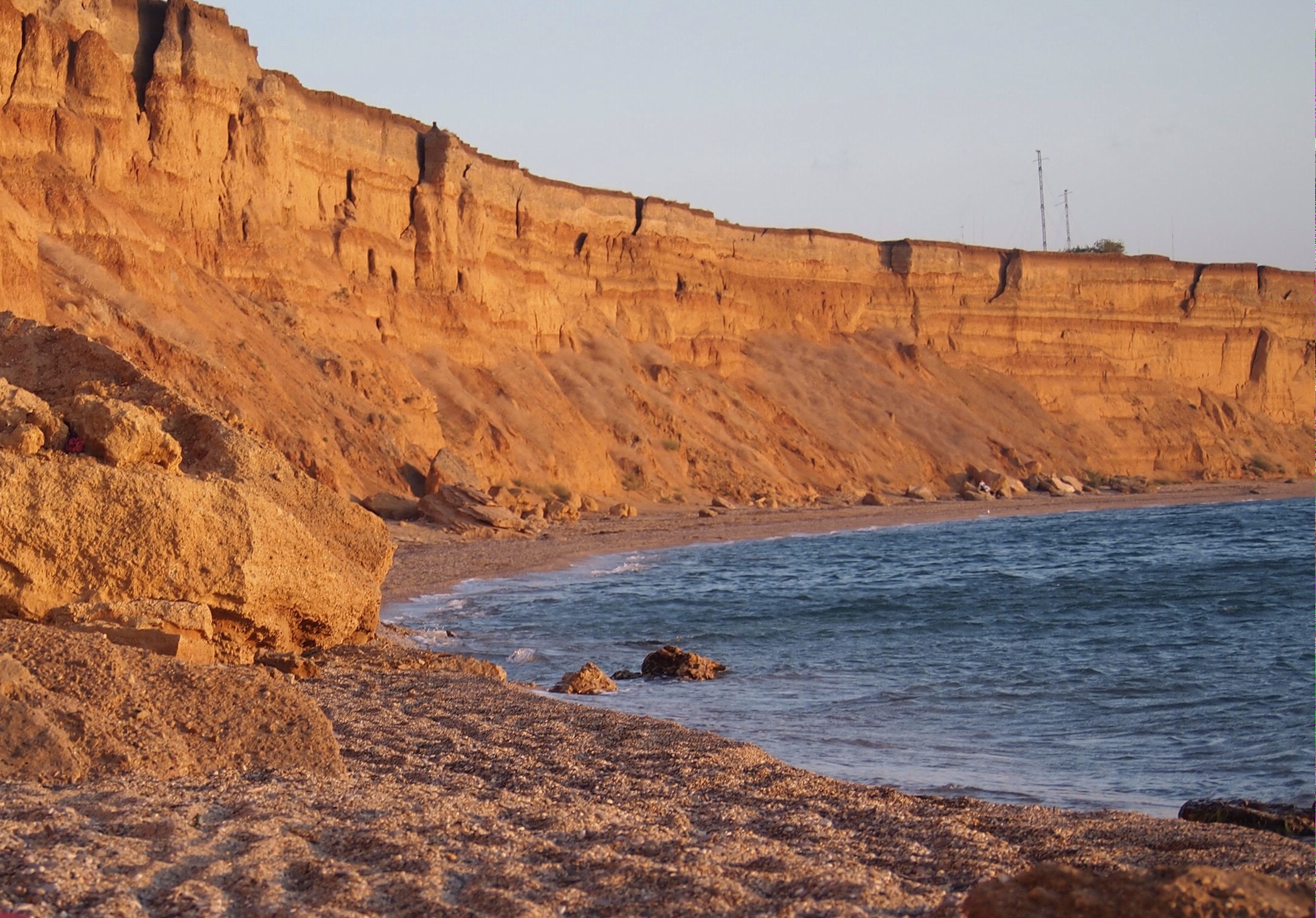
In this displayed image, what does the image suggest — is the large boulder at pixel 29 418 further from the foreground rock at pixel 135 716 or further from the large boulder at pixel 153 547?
the foreground rock at pixel 135 716

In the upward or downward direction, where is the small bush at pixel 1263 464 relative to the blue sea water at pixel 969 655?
upward

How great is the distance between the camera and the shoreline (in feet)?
70.8

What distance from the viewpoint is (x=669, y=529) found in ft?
106

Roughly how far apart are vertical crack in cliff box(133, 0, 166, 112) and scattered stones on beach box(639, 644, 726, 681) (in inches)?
918

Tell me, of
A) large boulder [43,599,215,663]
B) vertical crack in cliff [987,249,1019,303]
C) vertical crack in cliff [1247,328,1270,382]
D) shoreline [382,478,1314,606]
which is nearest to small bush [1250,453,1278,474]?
vertical crack in cliff [1247,328,1270,382]

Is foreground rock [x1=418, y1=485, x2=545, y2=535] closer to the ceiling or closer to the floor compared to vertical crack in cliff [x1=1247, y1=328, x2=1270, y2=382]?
closer to the floor

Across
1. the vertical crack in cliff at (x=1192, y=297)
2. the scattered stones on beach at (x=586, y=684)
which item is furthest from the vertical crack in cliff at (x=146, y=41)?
the vertical crack in cliff at (x=1192, y=297)

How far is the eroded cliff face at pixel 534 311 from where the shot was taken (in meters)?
26.4

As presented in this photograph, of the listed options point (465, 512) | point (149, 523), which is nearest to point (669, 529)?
point (465, 512)

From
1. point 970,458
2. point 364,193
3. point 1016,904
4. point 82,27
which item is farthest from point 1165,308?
point 1016,904

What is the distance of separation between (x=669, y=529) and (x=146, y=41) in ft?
57.8

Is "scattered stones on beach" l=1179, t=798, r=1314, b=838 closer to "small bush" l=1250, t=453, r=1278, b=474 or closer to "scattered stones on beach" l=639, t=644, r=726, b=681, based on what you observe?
"scattered stones on beach" l=639, t=644, r=726, b=681

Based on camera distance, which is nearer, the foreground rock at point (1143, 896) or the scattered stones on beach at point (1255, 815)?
the foreground rock at point (1143, 896)

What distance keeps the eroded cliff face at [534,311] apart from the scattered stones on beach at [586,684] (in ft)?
12.3
